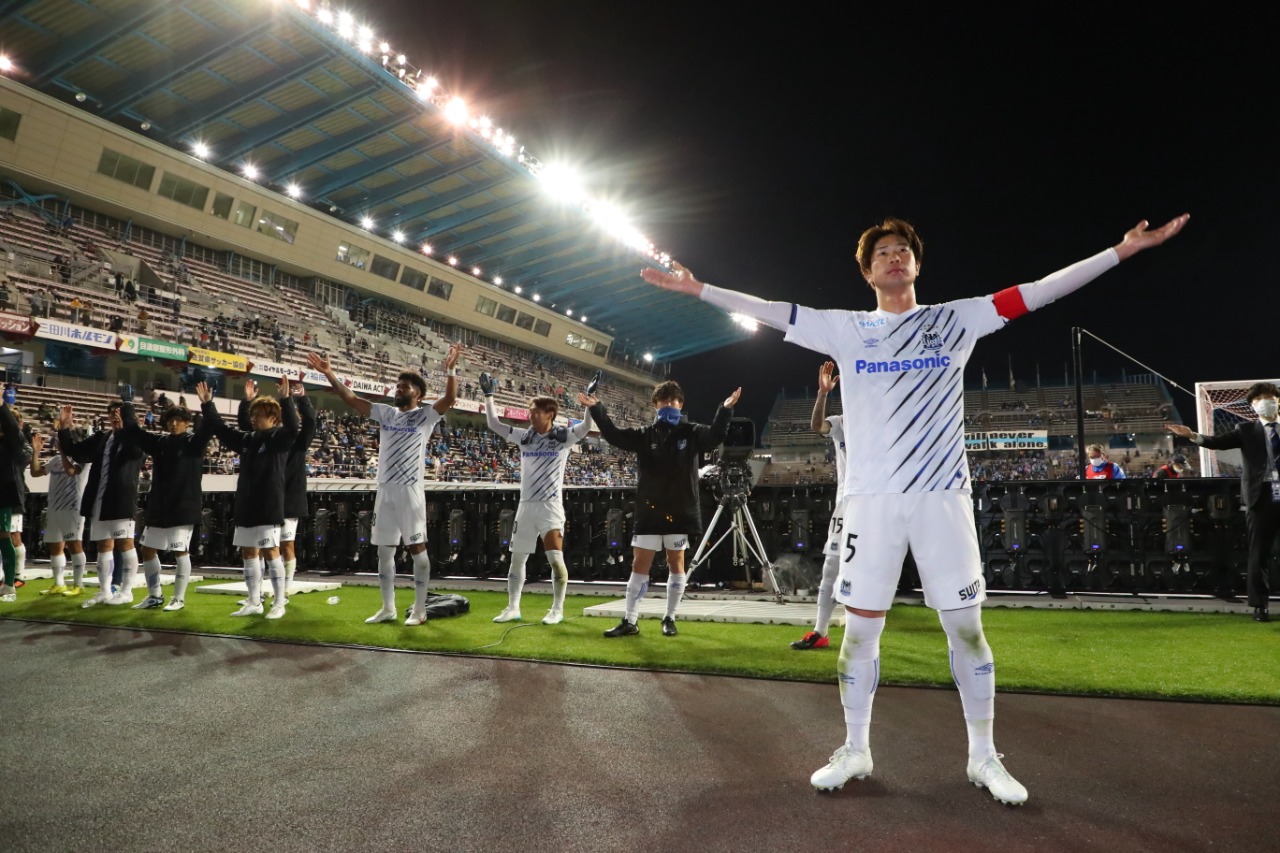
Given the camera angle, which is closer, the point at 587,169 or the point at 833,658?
the point at 833,658

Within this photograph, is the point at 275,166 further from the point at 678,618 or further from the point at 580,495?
the point at 678,618

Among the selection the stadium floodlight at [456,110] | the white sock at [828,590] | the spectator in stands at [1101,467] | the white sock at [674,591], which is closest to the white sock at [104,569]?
the white sock at [674,591]

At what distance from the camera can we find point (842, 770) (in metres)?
2.63

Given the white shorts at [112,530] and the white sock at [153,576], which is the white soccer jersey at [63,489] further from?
the white sock at [153,576]

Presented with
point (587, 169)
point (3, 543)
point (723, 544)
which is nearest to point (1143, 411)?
point (587, 169)

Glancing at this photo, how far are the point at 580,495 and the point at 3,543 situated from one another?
704cm

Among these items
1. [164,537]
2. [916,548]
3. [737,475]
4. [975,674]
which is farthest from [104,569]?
[975,674]

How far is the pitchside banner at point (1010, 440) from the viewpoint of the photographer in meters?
48.1

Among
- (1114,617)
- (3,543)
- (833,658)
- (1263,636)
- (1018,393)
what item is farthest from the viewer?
(1018,393)

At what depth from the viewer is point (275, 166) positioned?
98.9ft

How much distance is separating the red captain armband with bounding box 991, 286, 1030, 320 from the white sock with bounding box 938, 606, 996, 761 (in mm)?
1180

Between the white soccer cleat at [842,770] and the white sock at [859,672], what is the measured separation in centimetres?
5

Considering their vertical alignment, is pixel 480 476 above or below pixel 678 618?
above

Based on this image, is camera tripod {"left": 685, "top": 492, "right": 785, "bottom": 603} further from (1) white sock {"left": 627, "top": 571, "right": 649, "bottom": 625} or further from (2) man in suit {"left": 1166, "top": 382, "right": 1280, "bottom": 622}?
(2) man in suit {"left": 1166, "top": 382, "right": 1280, "bottom": 622}
